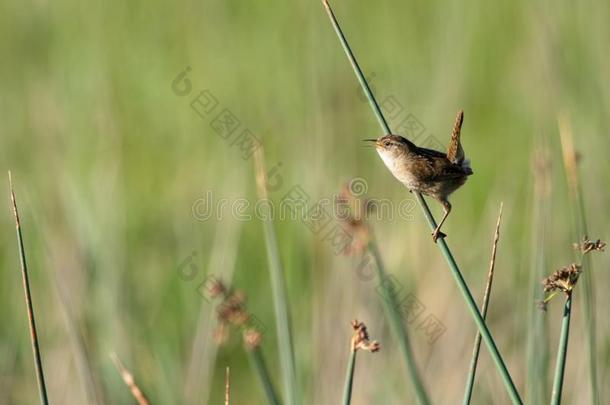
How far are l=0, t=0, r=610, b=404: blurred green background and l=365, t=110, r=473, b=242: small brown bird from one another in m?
0.34

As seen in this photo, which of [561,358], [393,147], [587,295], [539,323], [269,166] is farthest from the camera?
[269,166]

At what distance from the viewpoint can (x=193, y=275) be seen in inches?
200

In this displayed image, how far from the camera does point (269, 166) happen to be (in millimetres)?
6070

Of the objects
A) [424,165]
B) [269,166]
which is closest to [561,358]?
[424,165]

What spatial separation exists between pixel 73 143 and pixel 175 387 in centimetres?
287

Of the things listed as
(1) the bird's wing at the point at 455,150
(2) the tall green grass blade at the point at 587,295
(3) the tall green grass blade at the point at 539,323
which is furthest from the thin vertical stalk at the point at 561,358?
(1) the bird's wing at the point at 455,150

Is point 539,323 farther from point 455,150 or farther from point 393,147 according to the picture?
point 393,147

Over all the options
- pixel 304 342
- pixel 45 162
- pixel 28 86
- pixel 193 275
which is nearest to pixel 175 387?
pixel 304 342

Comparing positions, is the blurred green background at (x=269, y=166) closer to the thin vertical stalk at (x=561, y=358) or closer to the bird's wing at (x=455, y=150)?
the bird's wing at (x=455, y=150)

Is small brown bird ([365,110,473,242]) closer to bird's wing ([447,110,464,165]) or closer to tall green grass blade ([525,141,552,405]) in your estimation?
bird's wing ([447,110,464,165])

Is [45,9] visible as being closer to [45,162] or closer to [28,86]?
[28,86]

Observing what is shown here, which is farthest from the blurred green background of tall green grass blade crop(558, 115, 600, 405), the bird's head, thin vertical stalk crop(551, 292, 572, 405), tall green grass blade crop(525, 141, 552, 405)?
thin vertical stalk crop(551, 292, 572, 405)

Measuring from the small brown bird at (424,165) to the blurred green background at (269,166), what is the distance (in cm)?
34

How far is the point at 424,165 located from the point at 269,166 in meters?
3.08
